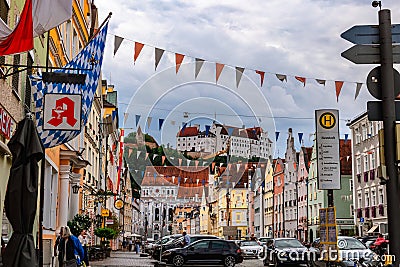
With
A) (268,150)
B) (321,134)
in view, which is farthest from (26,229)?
(268,150)

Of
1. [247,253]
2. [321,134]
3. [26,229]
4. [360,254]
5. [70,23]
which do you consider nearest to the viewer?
[26,229]

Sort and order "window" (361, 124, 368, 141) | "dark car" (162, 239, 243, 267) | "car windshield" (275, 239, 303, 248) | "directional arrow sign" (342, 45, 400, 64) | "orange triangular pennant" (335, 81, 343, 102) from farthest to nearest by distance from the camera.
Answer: "window" (361, 124, 368, 141), "dark car" (162, 239, 243, 267), "car windshield" (275, 239, 303, 248), "orange triangular pennant" (335, 81, 343, 102), "directional arrow sign" (342, 45, 400, 64)

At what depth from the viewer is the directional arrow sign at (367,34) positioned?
26.5 ft

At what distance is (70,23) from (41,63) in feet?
32.3

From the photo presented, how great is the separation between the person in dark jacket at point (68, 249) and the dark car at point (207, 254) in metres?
18.2

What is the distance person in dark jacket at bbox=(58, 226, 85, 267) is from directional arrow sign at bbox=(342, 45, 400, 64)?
410 inches

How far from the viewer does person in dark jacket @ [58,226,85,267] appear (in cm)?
1634

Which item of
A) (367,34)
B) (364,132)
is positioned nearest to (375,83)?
(367,34)

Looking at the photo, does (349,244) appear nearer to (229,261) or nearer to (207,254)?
(229,261)

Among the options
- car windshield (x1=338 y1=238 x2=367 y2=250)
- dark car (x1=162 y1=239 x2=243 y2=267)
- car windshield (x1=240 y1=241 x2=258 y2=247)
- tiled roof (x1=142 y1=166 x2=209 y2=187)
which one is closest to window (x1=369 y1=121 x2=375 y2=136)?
car windshield (x1=240 y1=241 x2=258 y2=247)

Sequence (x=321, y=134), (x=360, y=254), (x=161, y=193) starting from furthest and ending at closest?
1. (x=161, y=193)
2. (x=360, y=254)
3. (x=321, y=134)

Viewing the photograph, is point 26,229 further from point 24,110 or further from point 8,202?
point 24,110

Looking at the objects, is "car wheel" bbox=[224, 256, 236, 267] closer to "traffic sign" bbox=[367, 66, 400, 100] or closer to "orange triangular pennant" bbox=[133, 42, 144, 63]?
"orange triangular pennant" bbox=[133, 42, 144, 63]

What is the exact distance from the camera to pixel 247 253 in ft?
163
